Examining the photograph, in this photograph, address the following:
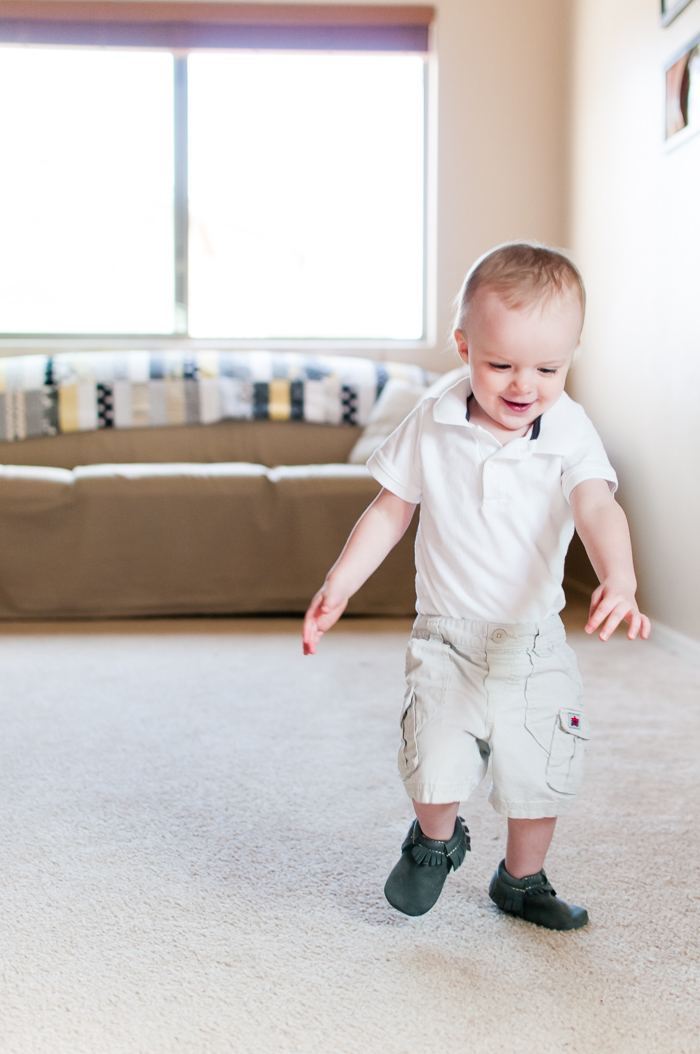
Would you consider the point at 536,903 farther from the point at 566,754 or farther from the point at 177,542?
the point at 177,542

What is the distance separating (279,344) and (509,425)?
292cm

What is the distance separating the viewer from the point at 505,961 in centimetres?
93

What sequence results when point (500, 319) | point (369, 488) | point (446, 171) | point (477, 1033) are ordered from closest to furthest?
point (477, 1033) < point (500, 319) < point (369, 488) < point (446, 171)

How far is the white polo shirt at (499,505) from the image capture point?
994mm

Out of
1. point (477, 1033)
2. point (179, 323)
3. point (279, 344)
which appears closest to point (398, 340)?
point (279, 344)

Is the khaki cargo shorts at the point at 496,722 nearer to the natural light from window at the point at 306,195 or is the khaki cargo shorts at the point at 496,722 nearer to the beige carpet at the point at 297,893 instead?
the beige carpet at the point at 297,893

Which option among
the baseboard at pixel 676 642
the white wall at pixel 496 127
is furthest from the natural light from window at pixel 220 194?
the baseboard at pixel 676 642

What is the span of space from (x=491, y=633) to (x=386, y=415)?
226 cm

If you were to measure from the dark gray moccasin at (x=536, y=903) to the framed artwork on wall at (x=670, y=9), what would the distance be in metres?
2.17

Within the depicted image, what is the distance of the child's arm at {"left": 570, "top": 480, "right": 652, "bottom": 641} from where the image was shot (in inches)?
33.8

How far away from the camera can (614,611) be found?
86cm

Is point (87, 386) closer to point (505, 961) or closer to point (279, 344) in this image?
point (279, 344)

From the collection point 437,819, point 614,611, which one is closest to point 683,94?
point 614,611

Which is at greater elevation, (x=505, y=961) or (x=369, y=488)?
(x=369, y=488)
